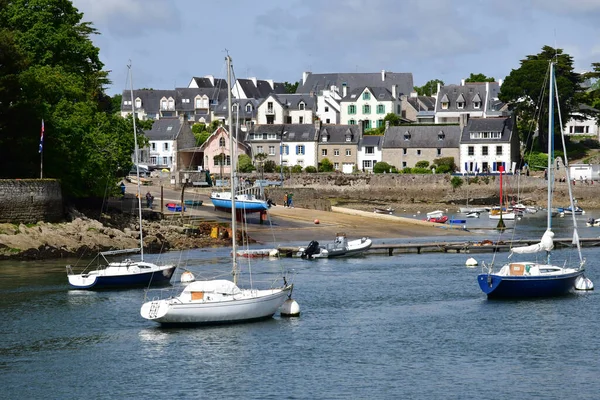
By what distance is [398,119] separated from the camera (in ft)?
469

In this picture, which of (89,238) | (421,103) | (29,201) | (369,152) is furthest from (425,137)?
(29,201)

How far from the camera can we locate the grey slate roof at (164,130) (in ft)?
450

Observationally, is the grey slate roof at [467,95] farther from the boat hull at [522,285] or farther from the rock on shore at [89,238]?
the boat hull at [522,285]

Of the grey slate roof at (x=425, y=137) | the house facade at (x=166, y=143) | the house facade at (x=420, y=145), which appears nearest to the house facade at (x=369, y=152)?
the house facade at (x=420, y=145)

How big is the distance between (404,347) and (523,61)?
94734mm

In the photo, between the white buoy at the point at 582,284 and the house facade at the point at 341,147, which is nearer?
the white buoy at the point at 582,284

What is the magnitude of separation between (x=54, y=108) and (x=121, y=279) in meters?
26.0

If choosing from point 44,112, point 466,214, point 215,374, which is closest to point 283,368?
point 215,374

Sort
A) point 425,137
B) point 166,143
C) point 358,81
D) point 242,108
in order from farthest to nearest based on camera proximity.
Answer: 1. point 358,81
2. point 242,108
3. point 166,143
4. point 425,137

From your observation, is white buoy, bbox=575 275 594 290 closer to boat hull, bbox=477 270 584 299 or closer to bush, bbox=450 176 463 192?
boat hull, bbox=477 270 584 299

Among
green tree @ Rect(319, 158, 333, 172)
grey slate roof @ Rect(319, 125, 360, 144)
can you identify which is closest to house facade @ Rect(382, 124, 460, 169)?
grey slate roof @ Rect(319, 125, 360, 144)

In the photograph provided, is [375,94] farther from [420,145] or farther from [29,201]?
[29,201]

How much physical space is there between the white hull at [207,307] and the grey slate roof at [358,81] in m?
121

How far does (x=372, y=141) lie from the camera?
132500 millimetres
